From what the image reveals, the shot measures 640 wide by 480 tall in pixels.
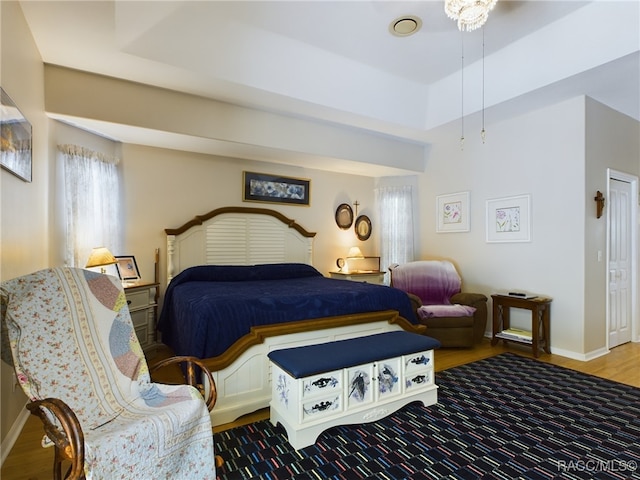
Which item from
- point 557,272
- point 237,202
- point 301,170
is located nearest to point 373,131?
point 301,170

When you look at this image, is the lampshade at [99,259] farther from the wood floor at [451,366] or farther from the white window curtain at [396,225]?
the white window curtain at [396,225]

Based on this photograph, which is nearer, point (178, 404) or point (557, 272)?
point (178, 404)

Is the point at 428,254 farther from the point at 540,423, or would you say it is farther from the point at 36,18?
the point at 36,18

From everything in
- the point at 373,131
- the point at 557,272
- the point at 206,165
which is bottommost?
the point at 557,272

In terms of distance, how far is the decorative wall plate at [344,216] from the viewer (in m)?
5.29

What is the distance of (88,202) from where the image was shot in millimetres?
3326

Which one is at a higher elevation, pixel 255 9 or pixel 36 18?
pixel 255 9

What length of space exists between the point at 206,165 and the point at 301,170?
139 centimetres

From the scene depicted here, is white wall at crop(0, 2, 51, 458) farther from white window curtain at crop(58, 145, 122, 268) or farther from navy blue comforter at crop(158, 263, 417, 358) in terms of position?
navy blue comforter at crop(158, 263, 417, 358)

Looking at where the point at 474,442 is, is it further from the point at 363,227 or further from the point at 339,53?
the point at 363,227

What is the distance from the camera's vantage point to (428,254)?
514 cm

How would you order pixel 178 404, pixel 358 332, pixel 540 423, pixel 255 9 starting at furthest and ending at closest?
pixel 358 332 < pixel 255 9 < pixel 540 423 < pixel 178 404

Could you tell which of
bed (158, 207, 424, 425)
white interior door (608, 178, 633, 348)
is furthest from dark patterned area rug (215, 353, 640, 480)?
white interior door (608, 178, 633, 348)

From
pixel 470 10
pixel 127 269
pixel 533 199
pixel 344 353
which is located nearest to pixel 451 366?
pixel 344 353
